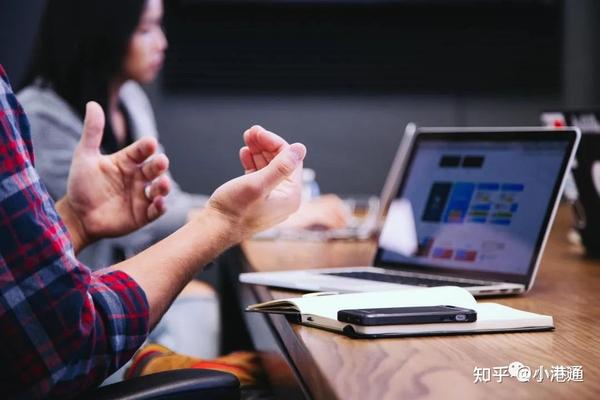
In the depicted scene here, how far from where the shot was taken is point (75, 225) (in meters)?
1.54

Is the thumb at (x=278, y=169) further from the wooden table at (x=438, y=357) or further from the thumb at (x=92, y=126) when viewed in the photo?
the thumb at (x=92, y=126)

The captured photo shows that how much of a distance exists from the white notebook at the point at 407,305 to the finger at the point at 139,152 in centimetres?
56

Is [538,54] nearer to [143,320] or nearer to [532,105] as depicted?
[532,105]

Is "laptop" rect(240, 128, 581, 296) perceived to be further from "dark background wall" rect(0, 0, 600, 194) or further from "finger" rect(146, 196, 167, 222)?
"dark background wall" rect(0, 0, 600, 194)

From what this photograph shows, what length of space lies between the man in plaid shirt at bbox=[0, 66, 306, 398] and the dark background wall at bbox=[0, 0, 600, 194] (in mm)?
2616

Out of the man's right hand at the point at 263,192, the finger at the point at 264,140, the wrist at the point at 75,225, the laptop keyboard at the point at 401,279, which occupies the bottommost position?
the laptop keyboard at the point at 401,279

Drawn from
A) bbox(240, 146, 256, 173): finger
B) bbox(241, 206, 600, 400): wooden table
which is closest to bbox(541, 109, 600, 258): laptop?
bbox(241, 206, 600, 400): wooden table

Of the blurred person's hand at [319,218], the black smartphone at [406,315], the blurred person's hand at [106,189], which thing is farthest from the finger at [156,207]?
the blurred person's hand at [319,218]

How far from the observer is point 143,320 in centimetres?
100

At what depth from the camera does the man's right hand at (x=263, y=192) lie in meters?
1.11

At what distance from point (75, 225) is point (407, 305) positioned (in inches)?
29.9

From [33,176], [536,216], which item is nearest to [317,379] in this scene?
[33,176]

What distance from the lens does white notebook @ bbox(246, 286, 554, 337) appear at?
94cm

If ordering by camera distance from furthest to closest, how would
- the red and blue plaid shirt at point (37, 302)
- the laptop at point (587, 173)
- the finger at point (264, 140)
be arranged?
the laptop at point (587, 173), the finger at point (264, 140), the red and blue plaid shirt at point (37, 302)
